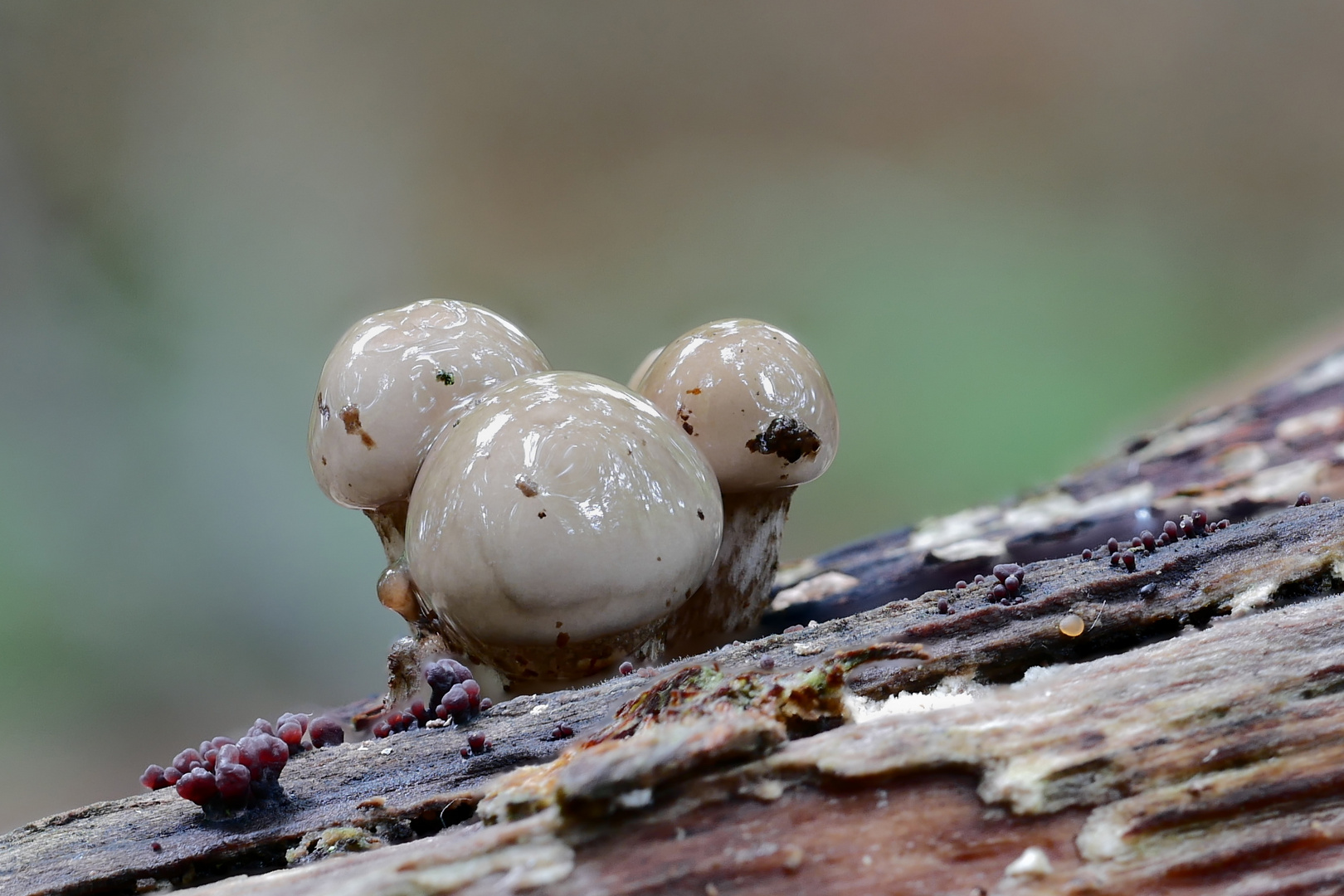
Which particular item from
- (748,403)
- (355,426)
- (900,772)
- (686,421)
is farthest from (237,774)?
(748,403)

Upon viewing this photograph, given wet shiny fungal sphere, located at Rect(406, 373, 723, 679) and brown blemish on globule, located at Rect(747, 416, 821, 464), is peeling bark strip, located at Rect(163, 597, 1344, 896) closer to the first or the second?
wet shiny fungal sphere, located at Rect(406, 373, 723, 679)

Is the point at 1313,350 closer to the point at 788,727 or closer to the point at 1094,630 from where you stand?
the point at 1094,630

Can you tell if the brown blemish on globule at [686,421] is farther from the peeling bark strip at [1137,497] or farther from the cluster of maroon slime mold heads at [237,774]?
the cluster of maroon slime mold heads at [237,774]

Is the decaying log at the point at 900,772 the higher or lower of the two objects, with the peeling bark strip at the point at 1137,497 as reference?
lower

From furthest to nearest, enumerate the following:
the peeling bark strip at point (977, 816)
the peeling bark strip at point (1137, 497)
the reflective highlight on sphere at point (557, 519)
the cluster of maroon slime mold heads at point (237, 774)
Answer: the peeling bark strip at point (1137, 497), the reflective highlight on sphere at point (557, 519), the cluster of maroon slime mold heads at point (237, 774), the peeling bark strip at point (977, 816)

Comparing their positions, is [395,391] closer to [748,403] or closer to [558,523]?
[558,523]

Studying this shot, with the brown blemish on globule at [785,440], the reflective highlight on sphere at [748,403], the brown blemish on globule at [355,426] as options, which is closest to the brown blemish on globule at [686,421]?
the reflective highlight on sphere at [748,403]

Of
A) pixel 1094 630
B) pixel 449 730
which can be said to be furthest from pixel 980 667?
pixel 449 730
